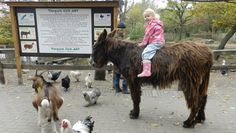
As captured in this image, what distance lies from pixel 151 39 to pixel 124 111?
1.81 meters

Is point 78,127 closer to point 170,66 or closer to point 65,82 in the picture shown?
point 170,66

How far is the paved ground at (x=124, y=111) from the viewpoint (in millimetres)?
5301

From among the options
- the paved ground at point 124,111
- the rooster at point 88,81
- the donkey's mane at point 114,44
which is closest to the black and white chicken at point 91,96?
the paved ground at point 124,111

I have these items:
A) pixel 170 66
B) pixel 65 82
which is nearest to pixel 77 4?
pixel 65 82

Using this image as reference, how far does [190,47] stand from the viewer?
511 cm

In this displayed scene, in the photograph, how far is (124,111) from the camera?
6215 millimetres

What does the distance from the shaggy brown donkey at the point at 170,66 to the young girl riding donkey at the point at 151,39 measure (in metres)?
0.11

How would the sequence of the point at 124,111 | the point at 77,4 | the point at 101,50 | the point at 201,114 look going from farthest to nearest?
the point at 77,4 → the point at 124,111 → the point at 101,50 → the point at 201,114

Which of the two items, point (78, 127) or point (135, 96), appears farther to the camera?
point (135, 96)

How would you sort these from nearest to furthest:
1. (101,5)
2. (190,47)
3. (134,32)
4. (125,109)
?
1. (190,47)
2. (125,109)
3. (101,5)
4. (134,32)

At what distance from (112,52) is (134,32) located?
49.0 feet

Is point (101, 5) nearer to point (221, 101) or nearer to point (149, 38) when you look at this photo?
point (149, 38)

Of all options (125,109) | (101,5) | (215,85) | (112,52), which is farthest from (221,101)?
(101,5)

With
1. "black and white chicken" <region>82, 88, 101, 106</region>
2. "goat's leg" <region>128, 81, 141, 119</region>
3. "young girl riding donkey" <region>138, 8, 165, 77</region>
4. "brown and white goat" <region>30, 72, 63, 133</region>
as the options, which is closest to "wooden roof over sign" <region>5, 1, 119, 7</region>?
"young girl riding donkey" <region>138, 8, 165, 77</region>
